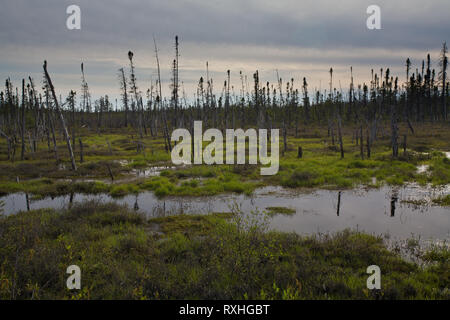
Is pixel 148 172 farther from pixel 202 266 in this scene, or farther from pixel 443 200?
pixel 443 200

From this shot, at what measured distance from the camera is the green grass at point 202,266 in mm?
5211

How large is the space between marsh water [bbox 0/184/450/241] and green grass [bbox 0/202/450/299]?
1424 mm

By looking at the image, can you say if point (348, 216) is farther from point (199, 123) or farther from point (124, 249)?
point (199, 123)

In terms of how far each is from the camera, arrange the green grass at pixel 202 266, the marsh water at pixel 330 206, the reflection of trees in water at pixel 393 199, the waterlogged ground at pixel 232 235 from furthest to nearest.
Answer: the reflection of trees in water at pixel 393 199
the marsh water at pixel 330 206
the waterlogged ground at pixel 232 235
the green grass at pixel 202 266

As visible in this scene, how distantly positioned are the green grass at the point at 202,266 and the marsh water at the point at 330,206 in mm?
1424

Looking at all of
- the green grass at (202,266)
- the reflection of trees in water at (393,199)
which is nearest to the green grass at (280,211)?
the green grass at (202,266)

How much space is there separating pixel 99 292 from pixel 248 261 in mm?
2979

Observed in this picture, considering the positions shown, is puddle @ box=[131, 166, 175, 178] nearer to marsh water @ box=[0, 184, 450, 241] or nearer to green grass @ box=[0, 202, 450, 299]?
marsh water @ box=[0, 184, 450, 241]

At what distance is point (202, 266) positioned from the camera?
21.1 feet

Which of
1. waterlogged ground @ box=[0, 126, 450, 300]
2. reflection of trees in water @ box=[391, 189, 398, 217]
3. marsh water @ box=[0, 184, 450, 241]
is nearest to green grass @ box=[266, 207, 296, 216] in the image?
waterlogged ground @ box=[0, 126, 450, 300]

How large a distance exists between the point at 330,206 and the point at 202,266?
295 inches

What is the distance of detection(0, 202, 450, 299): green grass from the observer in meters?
5.21

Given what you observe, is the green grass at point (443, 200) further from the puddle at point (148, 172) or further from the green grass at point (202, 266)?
the puddle at point (148, 172)
